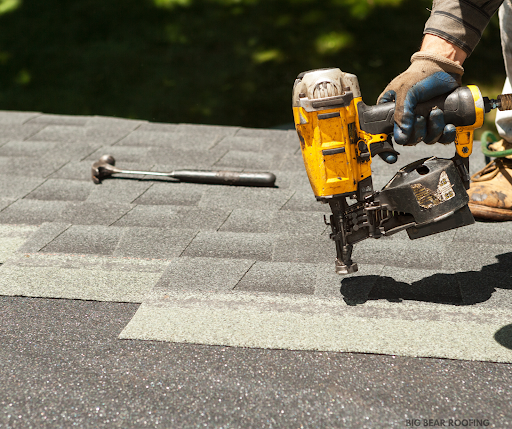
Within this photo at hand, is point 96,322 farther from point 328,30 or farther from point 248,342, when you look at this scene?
point 328,30

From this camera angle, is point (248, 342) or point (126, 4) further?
point (126, 4)

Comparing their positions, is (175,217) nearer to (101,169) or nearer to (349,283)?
(101,169)

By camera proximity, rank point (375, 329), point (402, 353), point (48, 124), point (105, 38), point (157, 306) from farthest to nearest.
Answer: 1. point (105, 38)
2. point (48, 124)
3. point (157, 306)
4. point (375, 329)
5. point (402, 353)

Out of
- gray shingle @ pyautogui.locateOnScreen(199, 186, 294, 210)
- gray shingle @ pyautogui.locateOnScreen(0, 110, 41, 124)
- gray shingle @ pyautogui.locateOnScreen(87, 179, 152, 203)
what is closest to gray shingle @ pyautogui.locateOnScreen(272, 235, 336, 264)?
gray shingle @ pyautogui.locateOnScreen(199, 186, 294, 210)

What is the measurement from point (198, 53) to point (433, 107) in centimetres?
473

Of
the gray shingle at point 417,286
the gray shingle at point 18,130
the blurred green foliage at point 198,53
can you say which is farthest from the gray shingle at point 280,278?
the blurred green foliage at point 198,53

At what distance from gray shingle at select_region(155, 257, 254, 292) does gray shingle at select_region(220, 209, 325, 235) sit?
0.31m

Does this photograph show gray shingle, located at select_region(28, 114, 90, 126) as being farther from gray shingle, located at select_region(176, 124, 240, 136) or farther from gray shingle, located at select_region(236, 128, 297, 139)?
gray shingle, located at select_region(236, 128, 297, 139)

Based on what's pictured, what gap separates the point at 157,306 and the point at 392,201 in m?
0.84

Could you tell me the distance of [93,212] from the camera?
9.38 ft

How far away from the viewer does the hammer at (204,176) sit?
311 centimetres

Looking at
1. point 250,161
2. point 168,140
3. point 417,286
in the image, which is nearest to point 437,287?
point 417,286

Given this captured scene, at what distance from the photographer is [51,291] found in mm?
2236

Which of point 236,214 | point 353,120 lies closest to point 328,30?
point 236,214
